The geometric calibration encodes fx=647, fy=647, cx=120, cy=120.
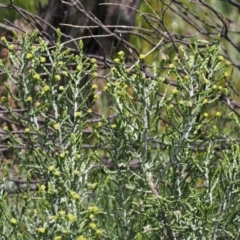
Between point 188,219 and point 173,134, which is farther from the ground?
point 173,134

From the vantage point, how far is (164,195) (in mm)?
1874

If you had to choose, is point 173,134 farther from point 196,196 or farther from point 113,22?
point 113,22

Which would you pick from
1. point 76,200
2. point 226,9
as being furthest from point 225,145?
point 226,9

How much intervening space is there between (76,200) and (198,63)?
594 millimetres

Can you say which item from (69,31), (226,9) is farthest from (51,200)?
(226,9)

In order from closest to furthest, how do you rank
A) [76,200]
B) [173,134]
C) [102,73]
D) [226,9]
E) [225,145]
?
[76,200] < [173,134] < [225,145] < [102,73] < [226,9]

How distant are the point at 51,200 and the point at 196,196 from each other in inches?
14.8

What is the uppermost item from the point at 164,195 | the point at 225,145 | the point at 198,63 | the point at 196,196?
the point at 198,63

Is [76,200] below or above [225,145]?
above

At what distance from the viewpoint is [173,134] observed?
1.77 m

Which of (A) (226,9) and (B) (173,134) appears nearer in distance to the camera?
(B) (173,134)

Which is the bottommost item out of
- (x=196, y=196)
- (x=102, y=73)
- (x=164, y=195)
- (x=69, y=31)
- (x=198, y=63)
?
(x=102, y=73)

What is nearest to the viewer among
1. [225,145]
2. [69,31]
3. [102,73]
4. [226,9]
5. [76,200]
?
[76,200]

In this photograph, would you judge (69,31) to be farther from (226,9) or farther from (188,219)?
(188,219)
